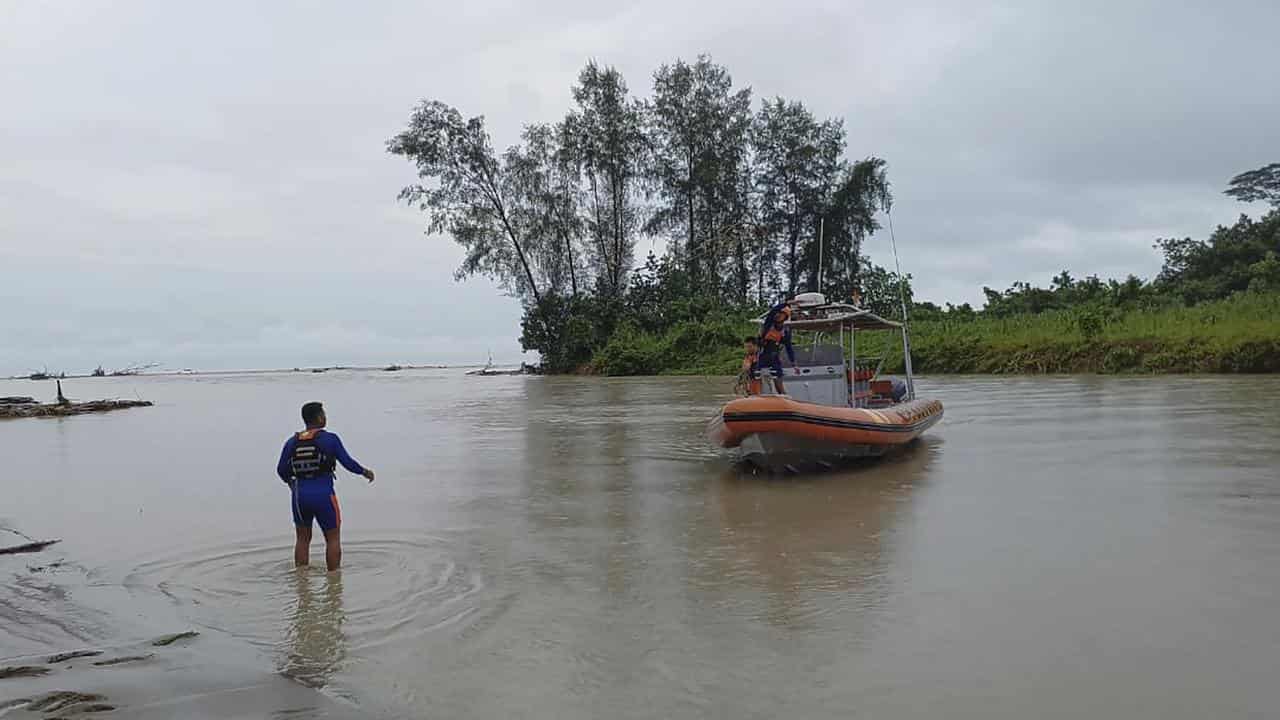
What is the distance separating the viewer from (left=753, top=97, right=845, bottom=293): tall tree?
114 feet

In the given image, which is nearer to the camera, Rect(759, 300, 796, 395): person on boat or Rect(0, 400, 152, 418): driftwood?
Rect(759, 300, 796, 395): person on boat

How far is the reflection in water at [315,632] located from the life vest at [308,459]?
0.66m

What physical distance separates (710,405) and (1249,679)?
15.5 metres

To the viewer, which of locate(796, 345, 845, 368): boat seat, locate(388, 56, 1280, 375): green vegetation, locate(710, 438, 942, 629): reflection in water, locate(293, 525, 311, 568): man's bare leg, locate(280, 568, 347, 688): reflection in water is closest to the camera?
locate(280, 568, 347, 688): reflection in water

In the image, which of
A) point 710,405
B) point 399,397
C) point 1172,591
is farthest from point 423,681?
point 399,397

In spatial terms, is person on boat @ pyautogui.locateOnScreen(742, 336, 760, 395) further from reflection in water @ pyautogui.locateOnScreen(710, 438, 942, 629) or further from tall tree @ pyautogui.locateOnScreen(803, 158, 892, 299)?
tall tree @ pyautogui.locateOnScreen(803, 158, 892, 299)

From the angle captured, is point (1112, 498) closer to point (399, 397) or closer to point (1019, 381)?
point (1019, 381)

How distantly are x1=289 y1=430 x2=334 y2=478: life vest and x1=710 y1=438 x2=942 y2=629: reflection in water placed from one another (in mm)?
2663

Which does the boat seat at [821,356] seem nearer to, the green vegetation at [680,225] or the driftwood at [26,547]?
the driftwood at [26,547]

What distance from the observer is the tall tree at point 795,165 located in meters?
34.6

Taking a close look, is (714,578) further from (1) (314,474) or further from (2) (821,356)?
(2) (821,356)

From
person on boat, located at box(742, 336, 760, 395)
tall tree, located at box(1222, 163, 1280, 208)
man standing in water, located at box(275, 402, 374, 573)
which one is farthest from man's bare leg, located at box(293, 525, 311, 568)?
tall tree, located at box(1222, 163, 1280, 208)

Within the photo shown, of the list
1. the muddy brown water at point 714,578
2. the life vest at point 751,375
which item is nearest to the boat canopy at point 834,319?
the life vest at point 751,375

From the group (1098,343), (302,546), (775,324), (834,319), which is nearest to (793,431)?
(775,324)
